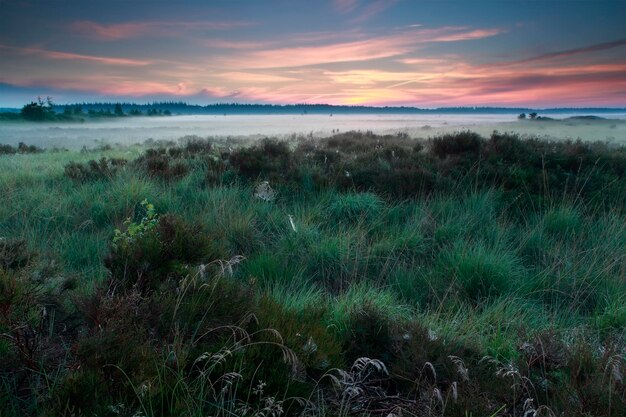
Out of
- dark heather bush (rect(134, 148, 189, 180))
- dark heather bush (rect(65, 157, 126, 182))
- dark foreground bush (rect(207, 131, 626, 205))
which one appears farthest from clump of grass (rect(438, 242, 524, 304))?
dark heather bush (rect(65, 157, 126, 182))

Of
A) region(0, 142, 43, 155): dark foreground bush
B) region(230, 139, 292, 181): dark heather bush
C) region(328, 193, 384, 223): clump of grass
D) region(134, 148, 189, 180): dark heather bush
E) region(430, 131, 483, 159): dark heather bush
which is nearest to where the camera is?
region(328, 193, 384, 223): clump of grass

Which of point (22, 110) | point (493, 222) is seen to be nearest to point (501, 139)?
point (493, 222)

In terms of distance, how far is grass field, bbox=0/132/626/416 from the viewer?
86.4 inches

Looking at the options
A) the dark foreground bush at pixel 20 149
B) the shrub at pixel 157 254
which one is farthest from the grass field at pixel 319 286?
the dark foreground bush at pixel 20 149

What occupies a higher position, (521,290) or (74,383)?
(74,383)

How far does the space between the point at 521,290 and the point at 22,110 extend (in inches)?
1697

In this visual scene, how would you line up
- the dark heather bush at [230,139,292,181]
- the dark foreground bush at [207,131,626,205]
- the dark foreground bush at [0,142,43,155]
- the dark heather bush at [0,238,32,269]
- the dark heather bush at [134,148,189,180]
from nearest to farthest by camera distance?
the dark heather bush at [0,238,32,269] < the dark foreground bush at [207,131,626,205] < the dark heather bush at [230,139,292,181] < the dark heather bush at [134,148,189,180] < the dark foreground bush at [0,142,43,155]

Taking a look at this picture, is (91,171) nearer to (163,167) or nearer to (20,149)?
(163,167)

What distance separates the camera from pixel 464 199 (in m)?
7.21

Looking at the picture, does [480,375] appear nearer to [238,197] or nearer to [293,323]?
[293,323]

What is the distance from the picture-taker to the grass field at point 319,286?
2193 mm

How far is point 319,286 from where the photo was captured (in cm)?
470

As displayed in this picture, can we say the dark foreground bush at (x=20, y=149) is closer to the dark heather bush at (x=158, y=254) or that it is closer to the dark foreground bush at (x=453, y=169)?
the dark foreground bush at (x=453, y=169)

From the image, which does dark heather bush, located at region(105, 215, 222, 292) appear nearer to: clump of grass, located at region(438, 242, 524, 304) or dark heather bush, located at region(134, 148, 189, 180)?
clump of grass, located at region(438, 242, 524, 304)
